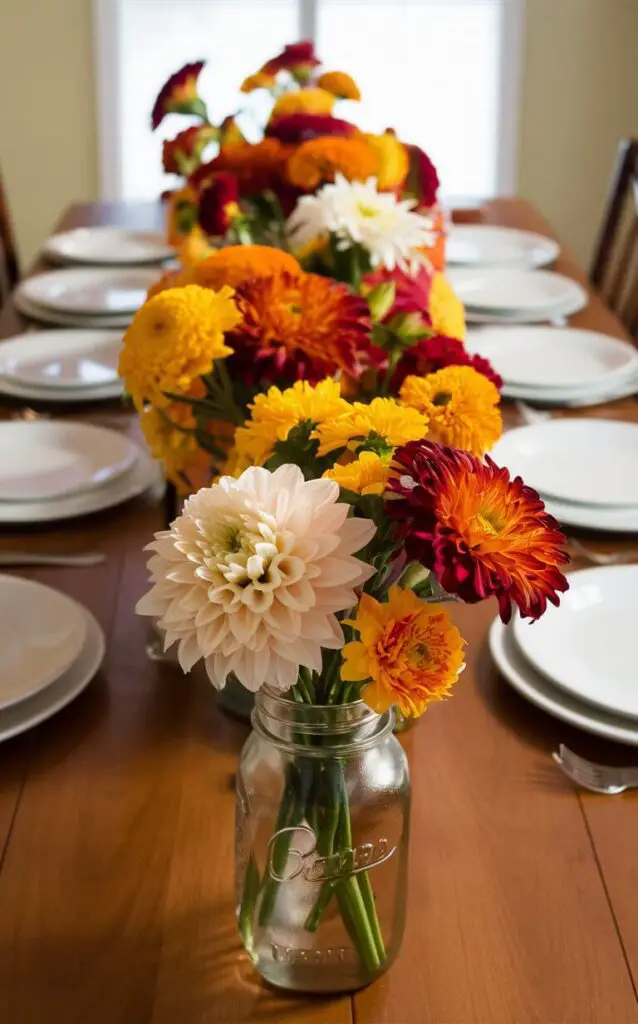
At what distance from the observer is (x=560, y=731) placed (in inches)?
29.6

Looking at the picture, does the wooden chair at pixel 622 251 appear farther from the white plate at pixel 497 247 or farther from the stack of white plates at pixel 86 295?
the stack of white plates at pixel 86 295

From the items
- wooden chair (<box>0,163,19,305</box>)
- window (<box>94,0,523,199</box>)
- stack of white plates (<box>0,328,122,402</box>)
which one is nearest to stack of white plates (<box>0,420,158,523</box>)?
stack of white plates (<box>0,328,122,402</box>)

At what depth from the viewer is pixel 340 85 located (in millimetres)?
1275

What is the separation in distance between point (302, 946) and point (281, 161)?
0.77 m

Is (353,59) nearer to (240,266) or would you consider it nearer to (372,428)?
(240,266)

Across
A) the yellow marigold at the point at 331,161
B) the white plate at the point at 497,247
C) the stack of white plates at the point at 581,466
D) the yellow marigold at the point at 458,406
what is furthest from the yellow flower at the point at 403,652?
the white plate at the point at 497,247

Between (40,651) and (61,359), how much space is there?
2.28ft

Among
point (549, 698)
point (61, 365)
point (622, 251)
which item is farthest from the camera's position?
point (622, 251)

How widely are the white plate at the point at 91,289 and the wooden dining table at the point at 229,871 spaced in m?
0.85

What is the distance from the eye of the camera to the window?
333cm

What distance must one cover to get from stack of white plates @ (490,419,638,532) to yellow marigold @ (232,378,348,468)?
1.65 feet

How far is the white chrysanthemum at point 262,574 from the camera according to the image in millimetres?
436

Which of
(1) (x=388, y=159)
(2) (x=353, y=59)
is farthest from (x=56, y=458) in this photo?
(2) (x=353, y=59)

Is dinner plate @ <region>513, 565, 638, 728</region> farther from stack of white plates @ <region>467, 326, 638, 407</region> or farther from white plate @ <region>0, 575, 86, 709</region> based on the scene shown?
stack of white plates @ <region>467, 326, 638, 407</region>
